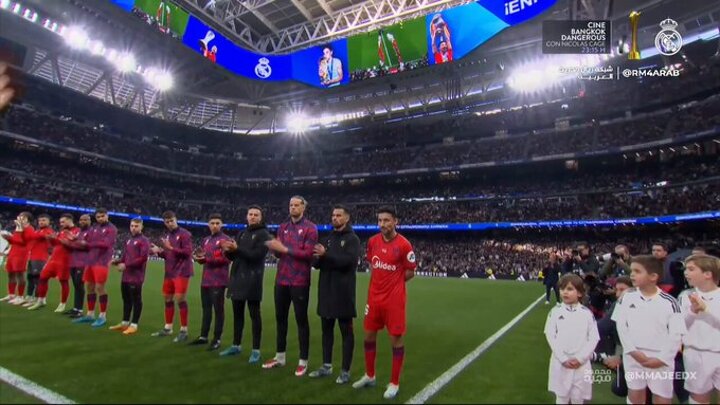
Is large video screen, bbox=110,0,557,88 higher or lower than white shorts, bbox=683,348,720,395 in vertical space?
higher

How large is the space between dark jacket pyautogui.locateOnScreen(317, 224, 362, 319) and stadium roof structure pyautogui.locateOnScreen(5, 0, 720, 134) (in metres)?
25.5

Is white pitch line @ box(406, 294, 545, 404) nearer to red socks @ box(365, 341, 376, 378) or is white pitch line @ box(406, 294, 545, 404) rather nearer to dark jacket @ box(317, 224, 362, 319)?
red socks @ box(365, 341, 376, 378)

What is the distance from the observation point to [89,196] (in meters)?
41.4

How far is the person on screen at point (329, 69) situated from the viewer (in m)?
35.8

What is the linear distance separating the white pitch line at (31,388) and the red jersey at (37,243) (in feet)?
18.2

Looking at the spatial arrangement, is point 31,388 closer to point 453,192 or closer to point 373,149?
point 453,192

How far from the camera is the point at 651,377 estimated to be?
11.8 ft

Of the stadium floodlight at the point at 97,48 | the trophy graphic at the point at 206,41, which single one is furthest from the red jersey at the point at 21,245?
the stadium floodlight at the point at 97,48

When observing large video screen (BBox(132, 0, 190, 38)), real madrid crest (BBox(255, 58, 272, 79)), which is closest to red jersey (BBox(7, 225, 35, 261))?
large video screen (BBox(132, 0, 190, 38))

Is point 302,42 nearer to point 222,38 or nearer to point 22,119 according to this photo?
point 222,38

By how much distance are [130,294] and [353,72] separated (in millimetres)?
31009

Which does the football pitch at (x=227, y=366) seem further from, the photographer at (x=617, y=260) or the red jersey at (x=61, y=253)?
the photographer at (x=617, y=260)

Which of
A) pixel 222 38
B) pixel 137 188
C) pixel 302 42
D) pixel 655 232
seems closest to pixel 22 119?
pixel 137 188

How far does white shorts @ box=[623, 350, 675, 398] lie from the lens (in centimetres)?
353
